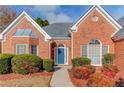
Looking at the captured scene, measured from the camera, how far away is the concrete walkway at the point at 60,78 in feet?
65.4

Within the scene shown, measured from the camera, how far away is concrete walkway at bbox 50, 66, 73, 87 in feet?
65.4

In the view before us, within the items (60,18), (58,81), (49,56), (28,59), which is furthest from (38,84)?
(60,18)

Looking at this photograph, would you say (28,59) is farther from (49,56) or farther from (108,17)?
(108,17)

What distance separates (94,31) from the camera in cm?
2905

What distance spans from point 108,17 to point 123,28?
1.69m

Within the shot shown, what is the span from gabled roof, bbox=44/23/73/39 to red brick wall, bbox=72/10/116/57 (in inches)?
80.3

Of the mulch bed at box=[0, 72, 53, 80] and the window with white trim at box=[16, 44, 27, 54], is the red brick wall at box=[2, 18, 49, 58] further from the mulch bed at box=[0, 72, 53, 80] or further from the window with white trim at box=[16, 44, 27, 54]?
the mulch bed at box=[0, 72, 53, 80]

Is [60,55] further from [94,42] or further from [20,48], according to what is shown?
[20,48]

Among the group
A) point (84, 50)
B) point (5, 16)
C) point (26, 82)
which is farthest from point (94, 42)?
point (5, 16)

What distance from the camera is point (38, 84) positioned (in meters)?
20.5

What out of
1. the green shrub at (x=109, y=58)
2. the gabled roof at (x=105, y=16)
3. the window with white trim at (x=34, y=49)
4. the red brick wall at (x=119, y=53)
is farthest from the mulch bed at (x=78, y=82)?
the gabled roof at (x=105, y=16)

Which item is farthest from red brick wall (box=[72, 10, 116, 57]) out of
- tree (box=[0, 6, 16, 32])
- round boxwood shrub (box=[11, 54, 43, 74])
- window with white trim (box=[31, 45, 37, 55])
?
tree (box=[0, 6, 16, 32])

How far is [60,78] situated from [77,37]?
289 inches
